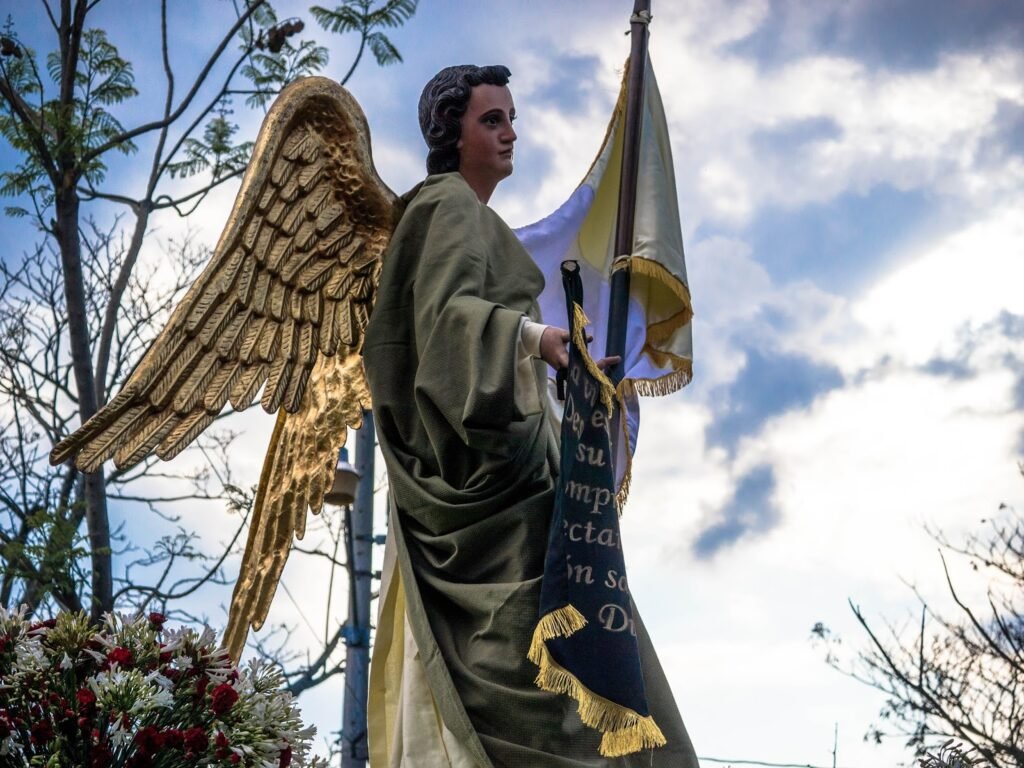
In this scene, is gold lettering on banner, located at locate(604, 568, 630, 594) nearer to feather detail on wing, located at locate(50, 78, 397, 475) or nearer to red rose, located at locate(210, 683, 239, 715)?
red rose, located at locate(210, 683, 239, 715)

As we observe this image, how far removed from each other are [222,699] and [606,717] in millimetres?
1014

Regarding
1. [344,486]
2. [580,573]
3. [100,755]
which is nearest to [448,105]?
[580,573]

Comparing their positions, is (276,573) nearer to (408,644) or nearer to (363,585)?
(408,644)

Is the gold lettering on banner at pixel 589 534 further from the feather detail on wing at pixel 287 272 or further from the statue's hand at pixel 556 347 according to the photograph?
the feather detail on wing at pixel 287 272

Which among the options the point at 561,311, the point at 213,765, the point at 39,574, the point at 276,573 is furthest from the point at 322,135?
the point at 39,574

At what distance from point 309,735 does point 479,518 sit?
2.54ft

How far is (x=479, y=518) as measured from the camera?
4.56 m

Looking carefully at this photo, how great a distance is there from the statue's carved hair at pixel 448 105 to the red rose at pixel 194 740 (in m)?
2.10

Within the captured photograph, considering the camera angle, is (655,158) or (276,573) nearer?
(276,573)

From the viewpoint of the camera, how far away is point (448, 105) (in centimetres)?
521

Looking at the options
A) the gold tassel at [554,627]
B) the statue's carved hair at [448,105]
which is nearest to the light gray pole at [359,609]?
the statue's carved hair at [448,105]

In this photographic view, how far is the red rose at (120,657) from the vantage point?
4113mm

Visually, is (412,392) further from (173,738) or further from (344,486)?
(344,486)

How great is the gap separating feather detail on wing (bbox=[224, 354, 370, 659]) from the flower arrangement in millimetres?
849
